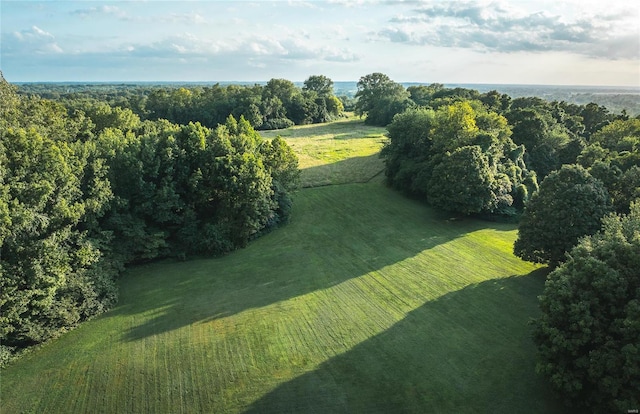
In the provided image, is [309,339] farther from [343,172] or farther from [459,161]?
[343,172]

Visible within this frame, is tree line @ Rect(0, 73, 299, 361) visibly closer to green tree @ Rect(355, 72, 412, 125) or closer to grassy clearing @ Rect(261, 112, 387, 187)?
grassy clearing @ Rect(261, 112, 387, 187)

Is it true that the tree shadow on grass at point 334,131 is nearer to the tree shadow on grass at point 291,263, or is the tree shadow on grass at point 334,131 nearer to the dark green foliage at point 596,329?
the tree shadow on grass at point 291,263

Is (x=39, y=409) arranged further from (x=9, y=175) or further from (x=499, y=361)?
(x=499, y=361)

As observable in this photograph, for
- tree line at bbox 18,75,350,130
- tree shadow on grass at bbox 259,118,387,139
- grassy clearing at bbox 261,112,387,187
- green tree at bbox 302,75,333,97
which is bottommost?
grassy clearing at bbox 261,112,387,187

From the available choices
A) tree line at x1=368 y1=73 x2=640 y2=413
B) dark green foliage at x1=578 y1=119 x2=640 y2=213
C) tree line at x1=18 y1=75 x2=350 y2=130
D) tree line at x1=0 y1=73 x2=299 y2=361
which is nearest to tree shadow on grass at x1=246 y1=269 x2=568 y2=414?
tree line at x1=368 y1=73 x2=640 y2=413

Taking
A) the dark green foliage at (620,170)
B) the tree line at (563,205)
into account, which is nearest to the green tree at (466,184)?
the tree line at (563,205)

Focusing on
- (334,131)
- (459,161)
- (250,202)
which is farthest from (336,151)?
(250,202)
